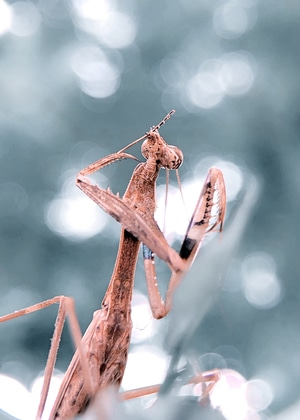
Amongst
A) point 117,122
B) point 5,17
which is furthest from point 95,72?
point 5,17

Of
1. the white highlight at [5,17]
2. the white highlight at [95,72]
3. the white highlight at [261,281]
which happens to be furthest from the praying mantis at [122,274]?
the white highlight at [5,17]

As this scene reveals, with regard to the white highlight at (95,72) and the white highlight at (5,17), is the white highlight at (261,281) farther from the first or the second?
the white highlight at (5,17)

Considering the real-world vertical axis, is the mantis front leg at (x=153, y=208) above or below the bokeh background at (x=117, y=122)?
below

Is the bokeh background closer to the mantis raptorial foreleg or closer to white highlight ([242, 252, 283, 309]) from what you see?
white highlight ([242, 252, 283, 309])

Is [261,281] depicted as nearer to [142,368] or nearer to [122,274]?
[142,368]

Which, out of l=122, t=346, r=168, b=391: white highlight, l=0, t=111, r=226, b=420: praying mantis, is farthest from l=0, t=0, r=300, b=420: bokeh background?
l=0, t=111, r=226, b=420: praying mantis

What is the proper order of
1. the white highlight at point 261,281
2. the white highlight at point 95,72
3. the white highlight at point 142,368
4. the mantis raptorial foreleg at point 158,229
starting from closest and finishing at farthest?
the mantis raptorial foreleg at point 158,229 → the white highlight at point 142,368 → the white highlight at point 261,281 → the white highlight at point 95,72
